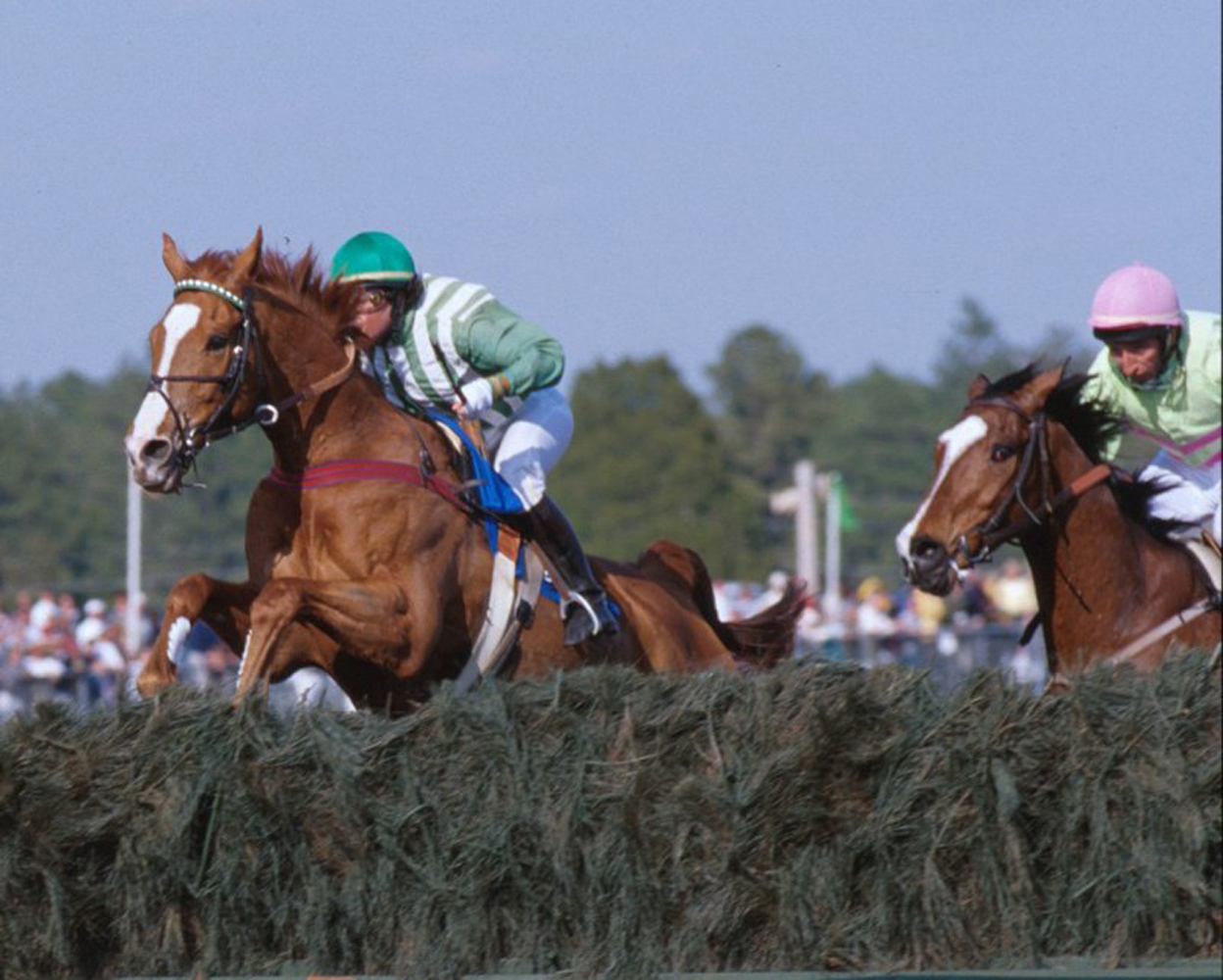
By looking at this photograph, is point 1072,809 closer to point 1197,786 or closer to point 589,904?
point 1197,786

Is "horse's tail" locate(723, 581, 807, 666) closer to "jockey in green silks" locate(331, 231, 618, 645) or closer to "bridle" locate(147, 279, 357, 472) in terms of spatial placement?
"jockey in green silks" locate(331, 231, 618, 645)

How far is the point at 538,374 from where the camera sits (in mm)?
6734

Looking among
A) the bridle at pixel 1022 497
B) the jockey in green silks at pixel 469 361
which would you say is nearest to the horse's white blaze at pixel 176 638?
the jockey in green silks at pixel 469 361

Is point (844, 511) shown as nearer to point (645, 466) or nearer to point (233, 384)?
point (233, 384)

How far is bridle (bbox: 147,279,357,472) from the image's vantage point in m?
5.78

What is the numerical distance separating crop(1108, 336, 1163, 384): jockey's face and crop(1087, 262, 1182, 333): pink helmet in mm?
88

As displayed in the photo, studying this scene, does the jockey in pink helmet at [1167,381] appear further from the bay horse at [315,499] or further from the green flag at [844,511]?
the green flag at [844,511]

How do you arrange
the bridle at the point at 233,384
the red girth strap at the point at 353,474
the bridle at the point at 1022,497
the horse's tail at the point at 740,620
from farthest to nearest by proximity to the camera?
the horse's tail at the point at 740,620
the bridle at the point at 1022,497
the red girth strap at the point at 353,474
the bridle at the point at 233,384

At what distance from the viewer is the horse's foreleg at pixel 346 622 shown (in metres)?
5.67

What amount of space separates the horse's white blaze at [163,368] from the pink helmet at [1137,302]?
118 inches

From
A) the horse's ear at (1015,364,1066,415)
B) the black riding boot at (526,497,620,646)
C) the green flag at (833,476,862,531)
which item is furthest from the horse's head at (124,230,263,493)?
the green flag at (833,476,862,531)

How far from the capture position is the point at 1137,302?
6543mm

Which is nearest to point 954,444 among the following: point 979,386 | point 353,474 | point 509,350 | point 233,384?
point 979,386

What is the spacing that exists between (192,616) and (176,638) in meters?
0.14
